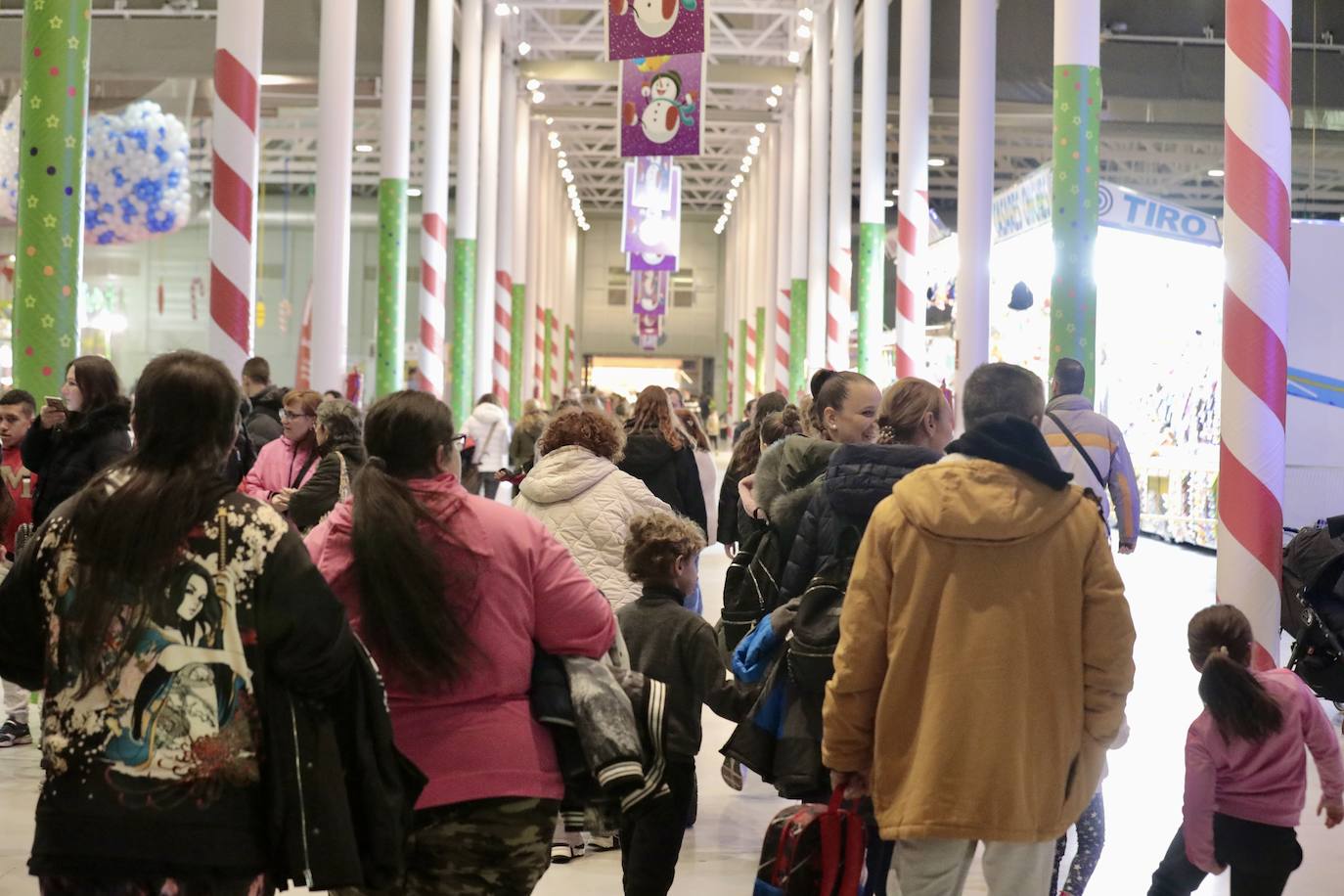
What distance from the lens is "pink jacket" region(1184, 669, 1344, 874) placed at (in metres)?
3.89

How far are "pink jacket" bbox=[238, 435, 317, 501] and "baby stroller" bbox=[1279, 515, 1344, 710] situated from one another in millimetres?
3750

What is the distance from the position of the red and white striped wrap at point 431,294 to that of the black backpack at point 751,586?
46.4ft

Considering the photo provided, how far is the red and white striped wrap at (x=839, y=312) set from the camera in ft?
72.8

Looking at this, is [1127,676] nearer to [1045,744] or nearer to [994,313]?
[1045,744]

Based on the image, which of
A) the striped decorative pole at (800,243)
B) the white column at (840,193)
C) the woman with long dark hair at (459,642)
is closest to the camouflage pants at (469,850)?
the woman with long dark hair at (459,642)

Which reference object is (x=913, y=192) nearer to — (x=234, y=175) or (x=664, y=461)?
(x=234, y=175)

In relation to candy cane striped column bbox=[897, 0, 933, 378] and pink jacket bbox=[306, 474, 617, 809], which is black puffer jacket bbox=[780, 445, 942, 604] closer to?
pink jacket bbox=[306, 474, 617, 809]

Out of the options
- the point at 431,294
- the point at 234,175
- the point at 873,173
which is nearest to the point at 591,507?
the point at 234,175

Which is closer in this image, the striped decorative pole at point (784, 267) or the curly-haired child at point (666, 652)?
the curly-haired child at point (666, 652)

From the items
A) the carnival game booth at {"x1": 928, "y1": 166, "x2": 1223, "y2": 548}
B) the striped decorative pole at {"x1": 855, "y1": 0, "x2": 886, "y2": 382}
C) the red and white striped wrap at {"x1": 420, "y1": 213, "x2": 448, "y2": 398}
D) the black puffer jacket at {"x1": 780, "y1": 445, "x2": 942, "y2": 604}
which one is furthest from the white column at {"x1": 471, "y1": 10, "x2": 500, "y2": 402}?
the black puffer jacket at {"x1": 780, "y1": 445, "x2": 942, "y2": 604}

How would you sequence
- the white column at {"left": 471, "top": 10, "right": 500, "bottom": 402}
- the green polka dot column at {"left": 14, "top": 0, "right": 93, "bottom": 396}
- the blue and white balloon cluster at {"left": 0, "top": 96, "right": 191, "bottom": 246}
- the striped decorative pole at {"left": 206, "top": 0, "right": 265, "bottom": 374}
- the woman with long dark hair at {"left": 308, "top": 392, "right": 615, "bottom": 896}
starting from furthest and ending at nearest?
the white column at {"left": 471, "top": 10, "right": 500, "bottom": 402}, the blue and white balloon cluster at {"left": 0, "top": 96, "right": 191, "bottom": 246}, the striped decorative pole at {"left": 206, "top": 0, "right": 265, "bottom": 374}, the green polka dot column at {"left": 14, "top": 0, "right": 93, "bottom": 396}, the woman with long dark hair at {"left": 308, "top": 392, "right": 615, "bottom": 896}

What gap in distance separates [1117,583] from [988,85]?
11.4 meters

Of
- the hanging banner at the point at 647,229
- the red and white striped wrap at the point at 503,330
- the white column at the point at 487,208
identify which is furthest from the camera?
the red and white striped wrap at the point at 503,330

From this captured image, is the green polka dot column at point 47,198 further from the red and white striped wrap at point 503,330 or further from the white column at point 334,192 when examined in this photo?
the red and white striped wrap at point 503,330
